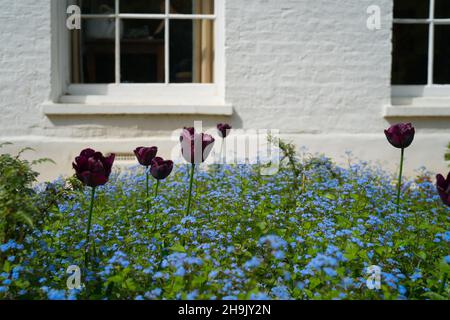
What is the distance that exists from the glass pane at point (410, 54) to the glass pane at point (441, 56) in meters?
0.12

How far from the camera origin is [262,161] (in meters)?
5.40

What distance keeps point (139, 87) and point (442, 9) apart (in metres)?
3.20

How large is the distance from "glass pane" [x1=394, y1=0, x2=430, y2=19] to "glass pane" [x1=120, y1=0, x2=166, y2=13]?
2406 millimetres

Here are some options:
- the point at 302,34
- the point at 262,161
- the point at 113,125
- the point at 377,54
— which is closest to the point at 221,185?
the point at 262,161

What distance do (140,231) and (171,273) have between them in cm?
86

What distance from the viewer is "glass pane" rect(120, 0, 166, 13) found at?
18.7 feet

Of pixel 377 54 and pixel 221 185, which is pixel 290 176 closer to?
A: pixel 221 185

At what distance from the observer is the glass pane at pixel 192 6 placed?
5.69m

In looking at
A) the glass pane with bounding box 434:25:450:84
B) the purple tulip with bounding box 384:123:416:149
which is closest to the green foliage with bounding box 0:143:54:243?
the purple tulip with bounding box 384:123:416:149

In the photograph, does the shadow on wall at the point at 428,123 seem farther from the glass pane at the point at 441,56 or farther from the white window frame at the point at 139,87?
the white window frame at the point at 139,87

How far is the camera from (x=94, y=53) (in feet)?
19.0
